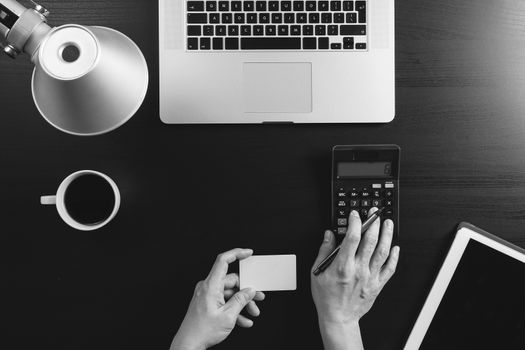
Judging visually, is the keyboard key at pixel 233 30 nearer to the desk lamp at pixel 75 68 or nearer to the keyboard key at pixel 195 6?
the keyboard key at pixel 195 6

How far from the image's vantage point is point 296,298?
0.72 metres

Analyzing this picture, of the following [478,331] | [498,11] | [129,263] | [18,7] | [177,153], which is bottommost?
[478,331]

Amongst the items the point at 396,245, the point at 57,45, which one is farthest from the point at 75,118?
the point at 396,245

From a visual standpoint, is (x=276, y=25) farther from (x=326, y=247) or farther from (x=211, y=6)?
(x=326, y=247)

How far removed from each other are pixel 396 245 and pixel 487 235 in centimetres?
15

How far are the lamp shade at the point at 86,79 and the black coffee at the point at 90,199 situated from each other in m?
0.22

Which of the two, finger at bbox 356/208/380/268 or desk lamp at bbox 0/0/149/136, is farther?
finger at bbox 356/208/380/268

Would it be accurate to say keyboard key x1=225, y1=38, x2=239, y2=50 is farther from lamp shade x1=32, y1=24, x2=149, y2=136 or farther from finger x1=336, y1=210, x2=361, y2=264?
finger x1=336, y1=210, x2=361, y2=264

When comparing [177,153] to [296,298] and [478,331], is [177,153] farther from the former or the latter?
[478,331]

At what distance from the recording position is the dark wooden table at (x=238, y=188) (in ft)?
2.34

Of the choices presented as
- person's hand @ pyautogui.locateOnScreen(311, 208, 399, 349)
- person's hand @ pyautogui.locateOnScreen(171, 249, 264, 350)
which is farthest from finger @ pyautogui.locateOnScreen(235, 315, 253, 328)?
person's hand @ pyautogui.locateOnScreen(311, 208, 399, 349)

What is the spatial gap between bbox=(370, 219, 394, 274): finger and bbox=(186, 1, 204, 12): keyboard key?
Answer: 18.3 inches

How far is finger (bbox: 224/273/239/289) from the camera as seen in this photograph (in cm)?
69

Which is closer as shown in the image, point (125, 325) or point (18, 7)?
point (18, 7)
